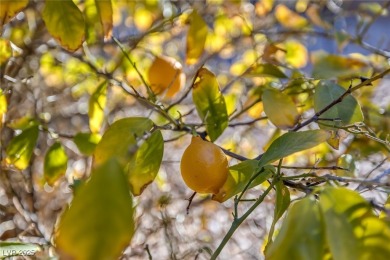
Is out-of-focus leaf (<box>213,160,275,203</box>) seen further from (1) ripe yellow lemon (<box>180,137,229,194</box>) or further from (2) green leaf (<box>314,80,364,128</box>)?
(2) green leaf (<box>314,80,364,128</box>)

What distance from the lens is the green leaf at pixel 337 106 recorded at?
594 millimetres

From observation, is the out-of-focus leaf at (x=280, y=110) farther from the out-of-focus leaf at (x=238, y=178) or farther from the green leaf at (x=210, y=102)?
the out-of-focus leaf at (x=238, y=178)

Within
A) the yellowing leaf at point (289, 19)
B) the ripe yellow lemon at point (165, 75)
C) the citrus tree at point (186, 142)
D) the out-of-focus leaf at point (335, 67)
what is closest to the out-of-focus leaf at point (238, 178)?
the citrus tree at point (186, 142)

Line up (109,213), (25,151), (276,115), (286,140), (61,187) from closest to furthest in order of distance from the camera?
(109,213) → (286,140) → (276,115) → (25,151) → (61,187)

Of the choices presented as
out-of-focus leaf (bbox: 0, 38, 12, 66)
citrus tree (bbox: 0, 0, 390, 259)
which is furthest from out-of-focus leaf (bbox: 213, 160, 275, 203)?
out-of-focus leaf (bbox: 0, 38, 12, 66)

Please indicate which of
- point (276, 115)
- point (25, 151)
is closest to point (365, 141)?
point (276, 115)

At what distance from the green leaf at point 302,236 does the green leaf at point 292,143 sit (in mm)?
110

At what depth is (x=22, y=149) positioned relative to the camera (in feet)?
2.69

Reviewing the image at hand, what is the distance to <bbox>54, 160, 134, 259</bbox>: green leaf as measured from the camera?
28 centimetres

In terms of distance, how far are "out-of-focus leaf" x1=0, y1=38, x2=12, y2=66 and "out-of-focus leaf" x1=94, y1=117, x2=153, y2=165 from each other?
38cm

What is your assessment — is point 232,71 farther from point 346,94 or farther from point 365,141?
point 346,94

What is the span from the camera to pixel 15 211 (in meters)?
1.02

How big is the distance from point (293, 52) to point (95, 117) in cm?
74

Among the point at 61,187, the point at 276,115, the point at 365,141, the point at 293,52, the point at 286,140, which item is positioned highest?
the point at 286,140
